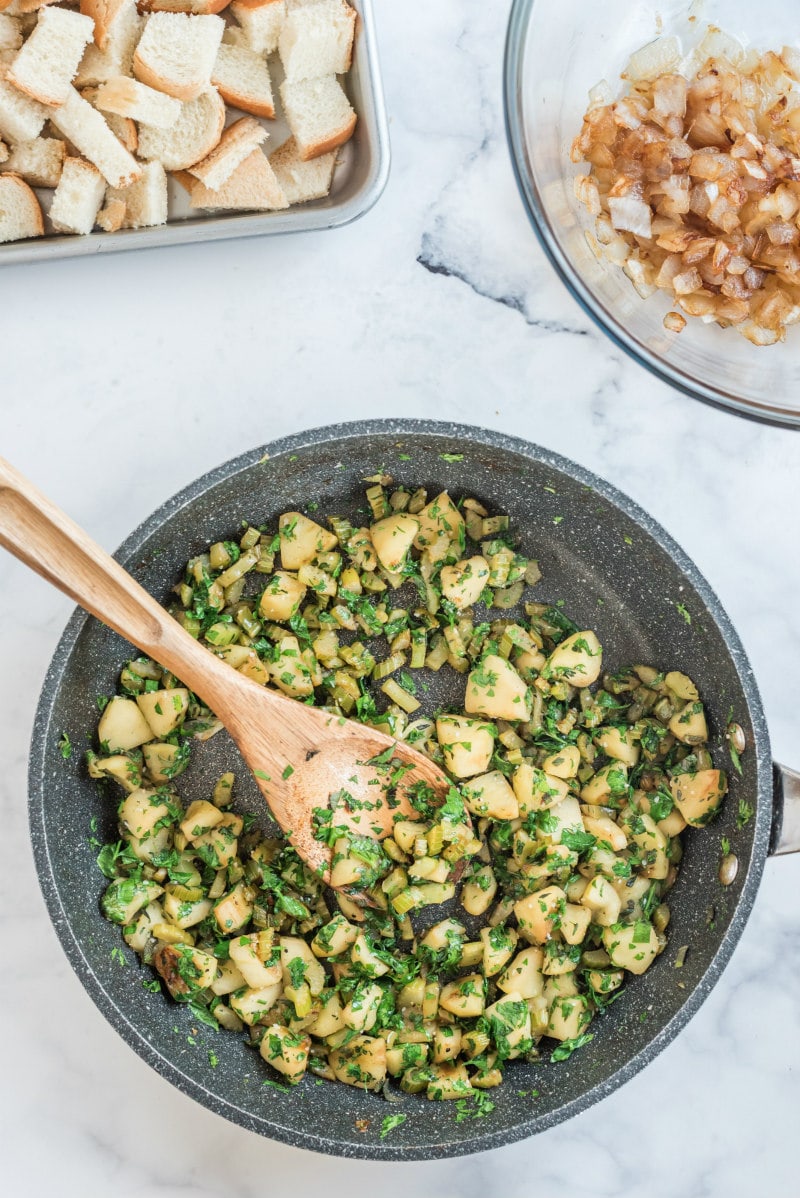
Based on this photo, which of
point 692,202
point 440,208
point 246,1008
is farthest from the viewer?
point 440,208

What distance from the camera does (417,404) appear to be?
1.64 metres

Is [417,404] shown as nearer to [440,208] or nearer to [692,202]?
[440,208]

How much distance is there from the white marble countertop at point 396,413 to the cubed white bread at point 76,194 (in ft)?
0.35

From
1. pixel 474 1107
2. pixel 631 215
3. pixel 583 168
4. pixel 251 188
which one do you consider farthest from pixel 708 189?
pixel 474 1107

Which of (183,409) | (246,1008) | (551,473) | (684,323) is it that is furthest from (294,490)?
(246,1008)

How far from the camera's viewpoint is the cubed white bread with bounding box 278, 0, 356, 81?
1.48 metres

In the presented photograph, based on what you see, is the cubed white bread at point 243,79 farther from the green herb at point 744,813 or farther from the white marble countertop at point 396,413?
the green herb at point 744,813

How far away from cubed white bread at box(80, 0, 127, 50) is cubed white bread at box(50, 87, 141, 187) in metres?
0.09

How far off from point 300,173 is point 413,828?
1011mm

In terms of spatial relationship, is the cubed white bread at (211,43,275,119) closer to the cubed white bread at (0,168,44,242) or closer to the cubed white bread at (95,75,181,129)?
the cubed white bread at (95,75,181,129)

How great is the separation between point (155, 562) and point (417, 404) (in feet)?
1.59

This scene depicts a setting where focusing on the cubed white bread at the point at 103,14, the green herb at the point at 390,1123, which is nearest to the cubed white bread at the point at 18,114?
the cubed white bread at the point at 103,14

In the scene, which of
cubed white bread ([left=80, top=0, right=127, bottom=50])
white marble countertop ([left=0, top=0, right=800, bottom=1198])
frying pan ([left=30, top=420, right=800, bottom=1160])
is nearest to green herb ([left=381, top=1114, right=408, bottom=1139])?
frying pan ([left=30, top=420, right=800, bottom=1160])

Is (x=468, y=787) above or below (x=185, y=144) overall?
below
